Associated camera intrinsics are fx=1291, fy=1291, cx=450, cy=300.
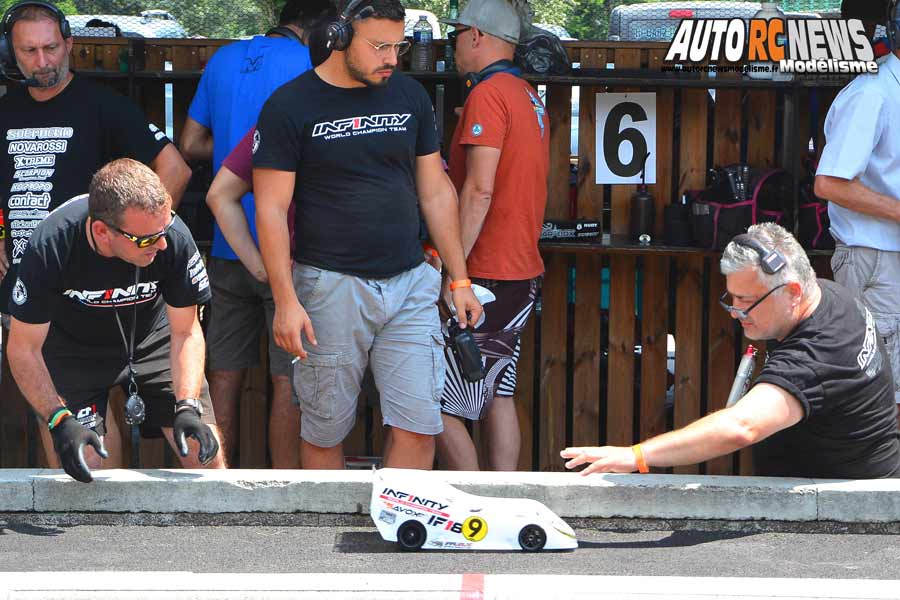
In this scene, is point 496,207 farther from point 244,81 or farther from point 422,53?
point 244,81

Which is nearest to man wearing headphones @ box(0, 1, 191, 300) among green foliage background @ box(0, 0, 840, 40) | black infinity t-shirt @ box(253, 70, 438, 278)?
black infinity t-shirt @ box(253, 70, 438, 278)

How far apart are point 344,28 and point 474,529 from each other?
182cm

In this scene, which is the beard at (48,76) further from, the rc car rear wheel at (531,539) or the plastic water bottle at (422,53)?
the rc car rear wheel at (531,539)

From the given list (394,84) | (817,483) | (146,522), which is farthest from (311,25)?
(817,483)

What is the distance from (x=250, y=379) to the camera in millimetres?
6316

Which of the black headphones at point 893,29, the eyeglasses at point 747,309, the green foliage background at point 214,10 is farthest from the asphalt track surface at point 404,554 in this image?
the green foliage background at point 214,10

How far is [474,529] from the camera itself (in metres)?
3.94

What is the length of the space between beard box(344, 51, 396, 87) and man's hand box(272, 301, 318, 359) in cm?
83

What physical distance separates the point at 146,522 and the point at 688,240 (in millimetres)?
2853

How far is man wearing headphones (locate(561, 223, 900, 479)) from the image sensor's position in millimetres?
4012

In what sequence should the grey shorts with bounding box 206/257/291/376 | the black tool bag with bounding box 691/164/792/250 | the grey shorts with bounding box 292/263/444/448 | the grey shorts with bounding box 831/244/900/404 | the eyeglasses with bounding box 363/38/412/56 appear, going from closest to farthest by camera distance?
the eyeglasses with bounding box 363/38/412/56 < the grey shorts with bounding box 292/263/444/448 < the grey shorts with bounding box 831/244/900/404 < the grey shorts with bounding box 206/257/291/376 < the black tool bag with bounding box 691/164/792/250

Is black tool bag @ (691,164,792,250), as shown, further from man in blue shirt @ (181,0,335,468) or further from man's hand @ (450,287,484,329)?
man in blue shirt @ (181,0,335,468)

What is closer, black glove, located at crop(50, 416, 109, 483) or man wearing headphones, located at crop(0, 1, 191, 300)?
black glove, located at crop(50, 416, 109, 483)

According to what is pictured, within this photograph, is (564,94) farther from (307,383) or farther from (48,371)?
(48,371)
